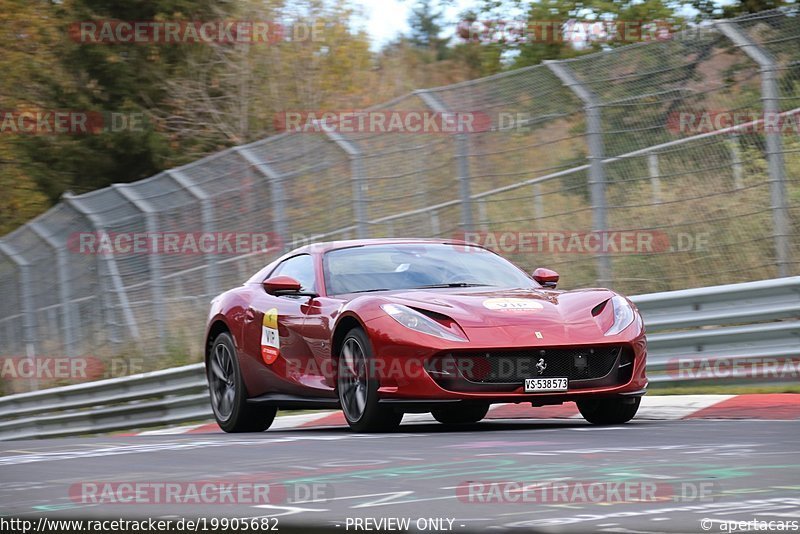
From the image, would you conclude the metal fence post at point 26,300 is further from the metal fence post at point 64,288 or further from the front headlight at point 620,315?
A: the front headlight at point 620,315

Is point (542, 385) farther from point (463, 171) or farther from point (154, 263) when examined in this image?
point (154, 263)

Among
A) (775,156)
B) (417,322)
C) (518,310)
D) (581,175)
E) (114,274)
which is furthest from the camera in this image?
(114,274)

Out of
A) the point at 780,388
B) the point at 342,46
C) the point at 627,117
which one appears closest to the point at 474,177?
the point at 627,117

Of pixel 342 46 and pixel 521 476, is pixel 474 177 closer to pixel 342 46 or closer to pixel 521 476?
pixel 521 476

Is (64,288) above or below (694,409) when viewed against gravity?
below

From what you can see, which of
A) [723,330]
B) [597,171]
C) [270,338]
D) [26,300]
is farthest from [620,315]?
[26,300]

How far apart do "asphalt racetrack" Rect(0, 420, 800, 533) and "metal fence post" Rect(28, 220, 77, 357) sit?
37.0 ft

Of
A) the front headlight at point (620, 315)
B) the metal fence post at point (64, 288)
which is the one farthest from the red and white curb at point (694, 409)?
the metal fence post at point (64, 288)

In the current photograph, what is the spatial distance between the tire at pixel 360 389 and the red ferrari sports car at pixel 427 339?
0.01 meters

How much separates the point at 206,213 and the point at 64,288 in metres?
4.10

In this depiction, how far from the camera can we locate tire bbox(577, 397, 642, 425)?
27.6ft

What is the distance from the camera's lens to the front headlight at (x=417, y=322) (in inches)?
309

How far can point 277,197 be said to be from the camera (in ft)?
49.0

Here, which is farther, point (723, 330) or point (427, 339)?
point (723, 330)
